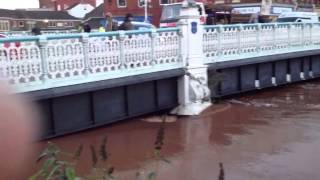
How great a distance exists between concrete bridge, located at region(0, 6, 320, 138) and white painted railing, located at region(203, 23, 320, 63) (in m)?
0.03

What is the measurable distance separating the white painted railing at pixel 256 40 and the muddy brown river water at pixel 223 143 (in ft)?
5.10

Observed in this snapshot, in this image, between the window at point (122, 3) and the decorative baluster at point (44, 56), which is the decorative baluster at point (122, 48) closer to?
the decorative baluster at point (44, 56)

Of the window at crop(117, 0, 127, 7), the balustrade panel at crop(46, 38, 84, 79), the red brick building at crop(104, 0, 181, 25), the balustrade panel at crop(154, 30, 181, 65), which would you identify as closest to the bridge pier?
the balustrade panel at crop(154, 30, 181, 65)

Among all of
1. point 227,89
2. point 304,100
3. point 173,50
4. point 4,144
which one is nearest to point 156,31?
point 173,50

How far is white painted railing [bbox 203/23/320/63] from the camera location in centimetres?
1391

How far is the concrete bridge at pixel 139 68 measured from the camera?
9.53 metres

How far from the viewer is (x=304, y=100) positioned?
1536 centimetres

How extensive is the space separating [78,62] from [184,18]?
360 centimetres

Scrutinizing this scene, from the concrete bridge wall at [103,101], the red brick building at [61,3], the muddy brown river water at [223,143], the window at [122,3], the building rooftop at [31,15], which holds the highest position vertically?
the red brick building at [61,3]

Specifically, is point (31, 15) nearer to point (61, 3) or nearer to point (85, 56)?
point (61, 3)

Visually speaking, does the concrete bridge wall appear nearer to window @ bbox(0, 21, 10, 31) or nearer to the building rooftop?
window @ bbox(0, 21, 10, 31)

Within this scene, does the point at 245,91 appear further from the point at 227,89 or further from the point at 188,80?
the point at 188,80

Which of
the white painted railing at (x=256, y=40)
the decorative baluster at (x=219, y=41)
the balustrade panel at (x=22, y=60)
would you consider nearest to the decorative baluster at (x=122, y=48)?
the balustrade panel at (x=22, y=60)

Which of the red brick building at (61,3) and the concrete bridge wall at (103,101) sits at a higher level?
the red brick building at (61,3)
